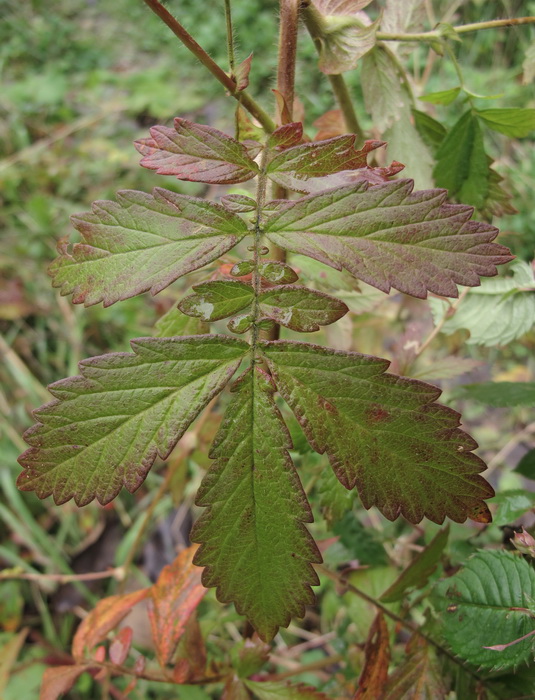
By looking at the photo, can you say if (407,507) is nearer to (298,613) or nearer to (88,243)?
(298,613)

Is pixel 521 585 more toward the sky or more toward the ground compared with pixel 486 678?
more toward the sky

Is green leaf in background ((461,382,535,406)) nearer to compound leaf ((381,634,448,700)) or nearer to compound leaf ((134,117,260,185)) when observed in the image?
compound leaf ((381,634,448,700))

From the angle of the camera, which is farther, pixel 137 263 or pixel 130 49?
pixel 130 49

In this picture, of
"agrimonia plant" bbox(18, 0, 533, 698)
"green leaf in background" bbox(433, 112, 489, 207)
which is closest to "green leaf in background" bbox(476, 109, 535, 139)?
"green leaf in background" bbox(433, 112, 489, 207)

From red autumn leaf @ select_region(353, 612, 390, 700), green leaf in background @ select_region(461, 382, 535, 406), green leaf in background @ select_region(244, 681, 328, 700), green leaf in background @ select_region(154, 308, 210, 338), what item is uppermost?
green leaf in background @ select_region(154, 308, 210, 338)

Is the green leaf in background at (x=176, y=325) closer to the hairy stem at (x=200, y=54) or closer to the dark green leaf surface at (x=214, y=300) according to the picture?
the dark green leaf surface at (x=214, y=300)

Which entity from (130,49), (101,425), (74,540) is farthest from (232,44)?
(130,49)
